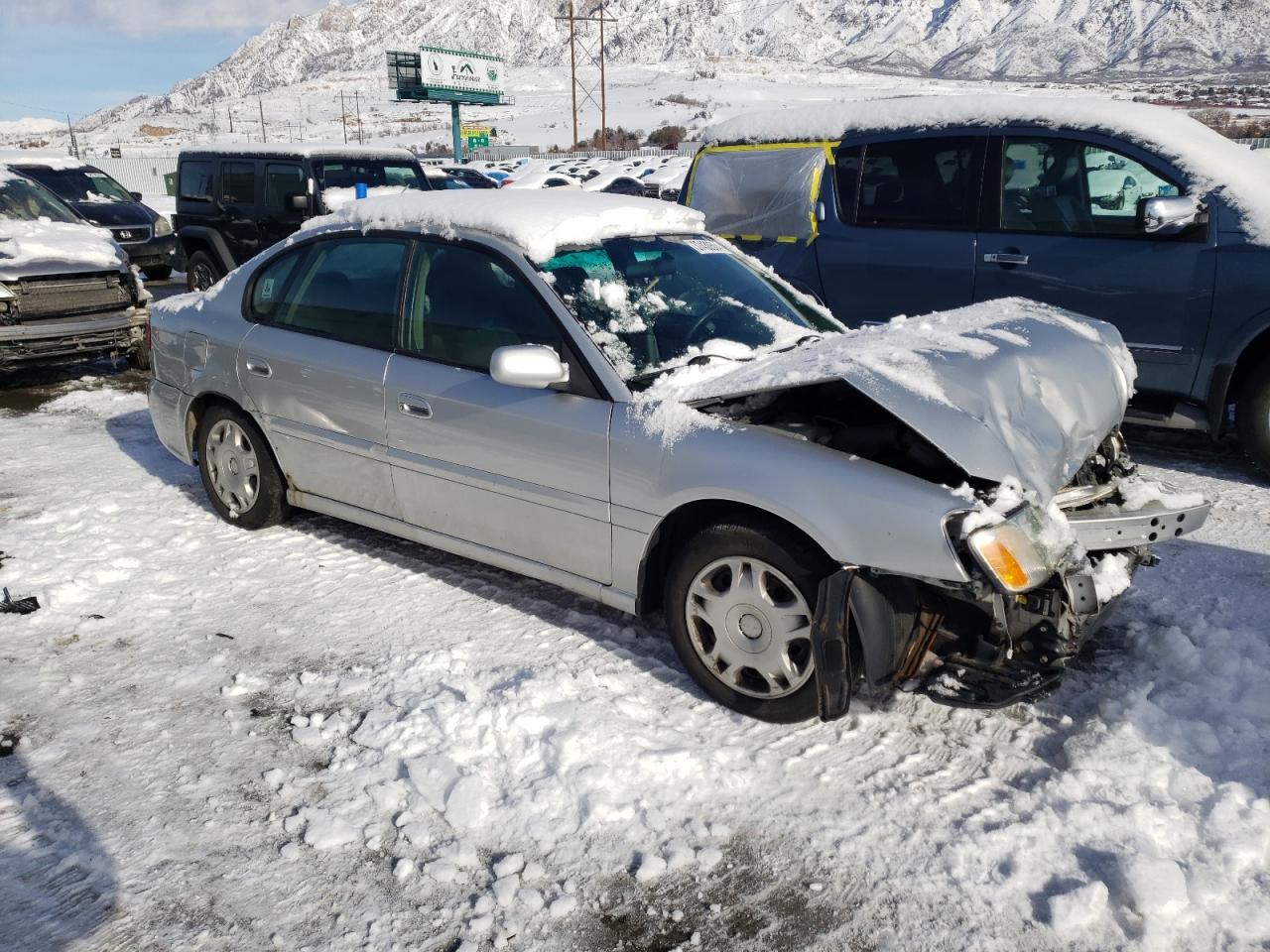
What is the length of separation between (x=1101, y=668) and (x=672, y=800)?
1.69 m

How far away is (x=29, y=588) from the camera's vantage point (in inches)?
169

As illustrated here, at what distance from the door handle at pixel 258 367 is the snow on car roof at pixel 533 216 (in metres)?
0.71

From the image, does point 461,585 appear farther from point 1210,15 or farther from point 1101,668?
point 1210,15

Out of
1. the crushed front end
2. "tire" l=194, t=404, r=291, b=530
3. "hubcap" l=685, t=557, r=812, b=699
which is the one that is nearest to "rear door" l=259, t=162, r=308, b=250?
"tire" l=194, t=404, r=291, b=530

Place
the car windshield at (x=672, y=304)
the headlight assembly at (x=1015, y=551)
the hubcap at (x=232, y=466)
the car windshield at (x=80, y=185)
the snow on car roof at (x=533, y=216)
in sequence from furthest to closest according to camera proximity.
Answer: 1. the car windshield at (x=80, y=185)
2. the hubcap at (x=232, y=466)
3. the snow on car roof at (x=533, y=216)
4. the car windshield at (x=672, y=304)
5. the headlight assembly at (x=1015, y=551)

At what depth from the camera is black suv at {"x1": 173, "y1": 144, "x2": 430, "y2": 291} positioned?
11031mm

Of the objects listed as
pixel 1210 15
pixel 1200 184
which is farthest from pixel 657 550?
pixel 1210 15

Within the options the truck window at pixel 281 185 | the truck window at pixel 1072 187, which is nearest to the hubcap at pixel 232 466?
the truck window at pixel 1072 187

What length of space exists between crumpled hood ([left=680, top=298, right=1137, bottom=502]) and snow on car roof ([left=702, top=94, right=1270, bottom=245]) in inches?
86.5

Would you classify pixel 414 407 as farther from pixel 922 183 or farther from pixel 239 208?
pixel 239 208

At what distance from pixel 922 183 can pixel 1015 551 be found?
4.23m

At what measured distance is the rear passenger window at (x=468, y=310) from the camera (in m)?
3.68

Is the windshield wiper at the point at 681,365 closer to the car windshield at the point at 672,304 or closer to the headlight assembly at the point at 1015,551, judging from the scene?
the car windshield at the point at 672,304

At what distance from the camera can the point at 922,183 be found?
6.30 meters
